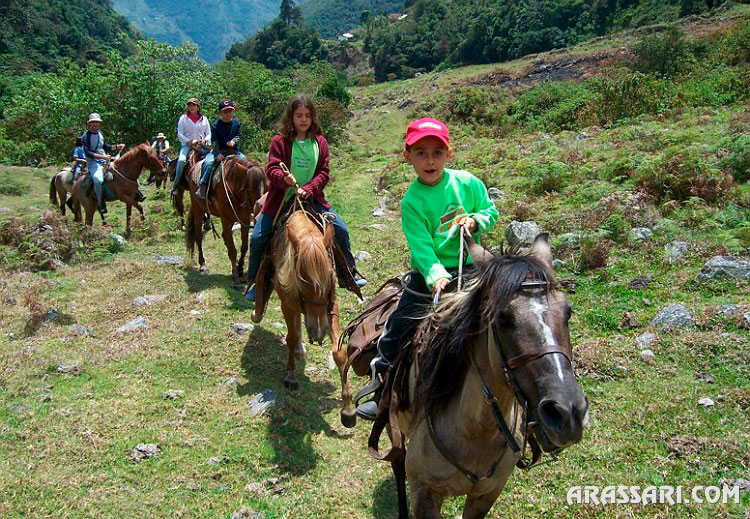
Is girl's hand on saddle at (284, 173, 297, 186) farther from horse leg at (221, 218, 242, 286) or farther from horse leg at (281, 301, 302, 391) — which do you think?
horse leg at (221, 218, 242, 286)

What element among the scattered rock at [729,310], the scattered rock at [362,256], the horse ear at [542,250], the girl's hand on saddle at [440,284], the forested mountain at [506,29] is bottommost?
the scattered rock at [362,256]

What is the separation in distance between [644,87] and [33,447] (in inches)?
761

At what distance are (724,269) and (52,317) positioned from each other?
9277 millimetres

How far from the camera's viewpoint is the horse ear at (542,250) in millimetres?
2508

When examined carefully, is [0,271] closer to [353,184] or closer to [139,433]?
[139,433]

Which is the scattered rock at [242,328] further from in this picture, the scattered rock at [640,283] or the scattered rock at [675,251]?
the scattered rock at [675,251]

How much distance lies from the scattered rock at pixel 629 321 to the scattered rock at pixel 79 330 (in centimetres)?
712

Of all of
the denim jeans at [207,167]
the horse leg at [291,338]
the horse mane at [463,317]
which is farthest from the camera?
the denim jeans at [207,167]

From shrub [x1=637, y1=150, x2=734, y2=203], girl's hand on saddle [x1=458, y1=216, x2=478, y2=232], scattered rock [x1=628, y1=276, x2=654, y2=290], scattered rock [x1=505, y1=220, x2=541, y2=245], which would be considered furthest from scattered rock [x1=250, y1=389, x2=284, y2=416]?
shrub [x1=637, y1=150, x2=734, y2=203]

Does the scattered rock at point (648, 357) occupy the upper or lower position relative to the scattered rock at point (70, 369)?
lower

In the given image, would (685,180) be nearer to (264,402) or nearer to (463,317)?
(264,402)

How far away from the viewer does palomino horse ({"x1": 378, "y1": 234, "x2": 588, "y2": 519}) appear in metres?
2.08

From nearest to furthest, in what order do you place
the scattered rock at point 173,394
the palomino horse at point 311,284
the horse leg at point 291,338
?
the palomino horse at point 311,284 < the scattered rock at point 173,394 < the horse leg at point 291,338

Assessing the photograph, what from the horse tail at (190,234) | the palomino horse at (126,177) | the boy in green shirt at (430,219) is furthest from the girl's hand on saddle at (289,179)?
the palomino horse at (126,177)
